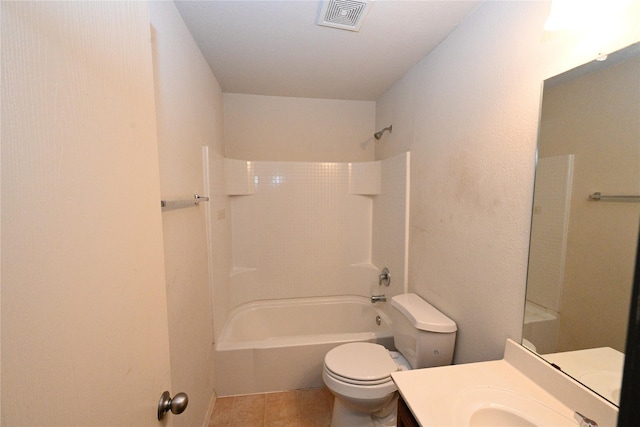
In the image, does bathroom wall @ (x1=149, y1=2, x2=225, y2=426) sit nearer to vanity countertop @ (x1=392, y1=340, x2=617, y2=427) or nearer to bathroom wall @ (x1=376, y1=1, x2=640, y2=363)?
vanity countertop @ (x1=392, y1=340, x2=617, y2=427)

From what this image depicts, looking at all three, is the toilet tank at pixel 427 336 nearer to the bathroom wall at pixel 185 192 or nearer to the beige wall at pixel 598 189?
the beige wall at pixel 598 189

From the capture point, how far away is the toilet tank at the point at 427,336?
4.53ft

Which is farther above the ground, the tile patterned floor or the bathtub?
the bathtub

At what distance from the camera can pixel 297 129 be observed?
8.52 feet

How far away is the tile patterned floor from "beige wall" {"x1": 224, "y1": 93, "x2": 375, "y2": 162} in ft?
6.75

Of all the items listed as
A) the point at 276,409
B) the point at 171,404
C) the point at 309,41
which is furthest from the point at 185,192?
the point at 276,409

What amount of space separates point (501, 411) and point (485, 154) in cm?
101

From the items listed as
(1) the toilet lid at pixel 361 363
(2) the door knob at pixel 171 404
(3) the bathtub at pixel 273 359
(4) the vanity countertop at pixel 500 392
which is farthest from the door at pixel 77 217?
(3) the bathtub at pixel 273 359

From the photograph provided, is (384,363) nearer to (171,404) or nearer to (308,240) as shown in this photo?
(171,404)

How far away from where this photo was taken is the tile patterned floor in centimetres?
168

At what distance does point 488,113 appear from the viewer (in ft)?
3.85

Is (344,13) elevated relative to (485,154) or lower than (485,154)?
elevated

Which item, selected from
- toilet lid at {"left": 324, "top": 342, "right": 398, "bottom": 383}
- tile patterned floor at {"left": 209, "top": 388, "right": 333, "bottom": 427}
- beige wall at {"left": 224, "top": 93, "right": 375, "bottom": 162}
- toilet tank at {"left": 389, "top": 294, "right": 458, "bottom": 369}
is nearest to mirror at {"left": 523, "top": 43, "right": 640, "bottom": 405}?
toilet tank at {"left": 389, "top": 294, "right": 458, "bottom": 369}

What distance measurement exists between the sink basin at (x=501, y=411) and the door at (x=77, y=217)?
0.92 metres
